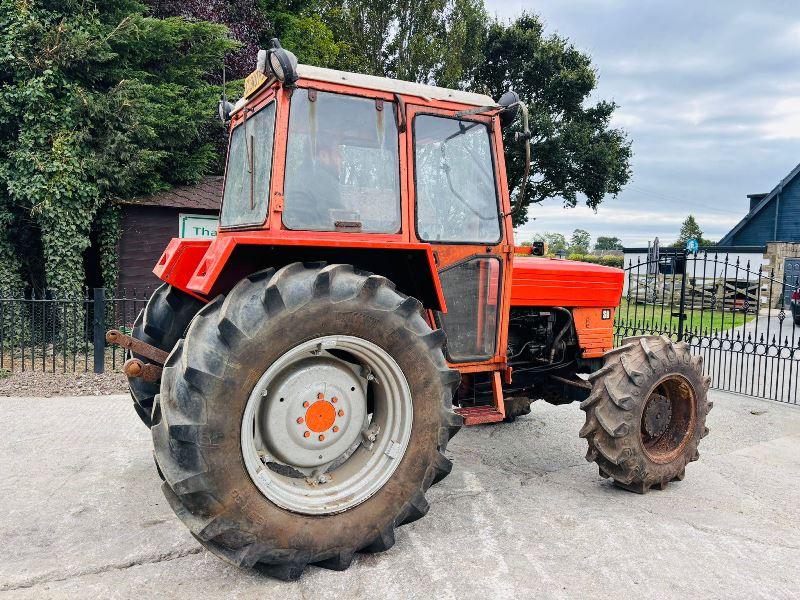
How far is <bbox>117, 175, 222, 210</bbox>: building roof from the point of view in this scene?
1039cm

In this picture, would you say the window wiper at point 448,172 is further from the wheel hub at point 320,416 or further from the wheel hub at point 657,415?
the wheel hub at point 657,415

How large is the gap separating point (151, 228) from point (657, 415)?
9.28 metres

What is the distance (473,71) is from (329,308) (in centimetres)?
2216

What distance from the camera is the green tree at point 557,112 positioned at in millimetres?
21562

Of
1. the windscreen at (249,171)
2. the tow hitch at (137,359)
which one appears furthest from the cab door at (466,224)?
the tow hitch at (137,359)

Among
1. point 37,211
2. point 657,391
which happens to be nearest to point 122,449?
point 657,391

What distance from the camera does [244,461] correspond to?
8.45 feet

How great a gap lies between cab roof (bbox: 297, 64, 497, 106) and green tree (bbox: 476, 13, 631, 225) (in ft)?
59.0

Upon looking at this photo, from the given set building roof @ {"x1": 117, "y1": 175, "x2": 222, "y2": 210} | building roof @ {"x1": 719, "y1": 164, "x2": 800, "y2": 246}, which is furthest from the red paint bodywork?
building roof @ {"x1": 719, "y1": 164, "x2": 800, "y2": 246}

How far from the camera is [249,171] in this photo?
3.43m

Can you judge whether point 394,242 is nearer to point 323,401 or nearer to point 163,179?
point 323,401

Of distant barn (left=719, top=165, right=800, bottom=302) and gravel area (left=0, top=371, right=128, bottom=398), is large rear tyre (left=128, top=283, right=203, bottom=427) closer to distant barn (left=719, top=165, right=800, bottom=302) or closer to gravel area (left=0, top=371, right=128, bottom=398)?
gravel area (left=0, top=371, right=128, bottom=398)

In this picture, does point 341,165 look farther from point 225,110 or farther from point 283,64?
point 225,110

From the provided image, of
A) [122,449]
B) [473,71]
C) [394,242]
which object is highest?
[473,71]
